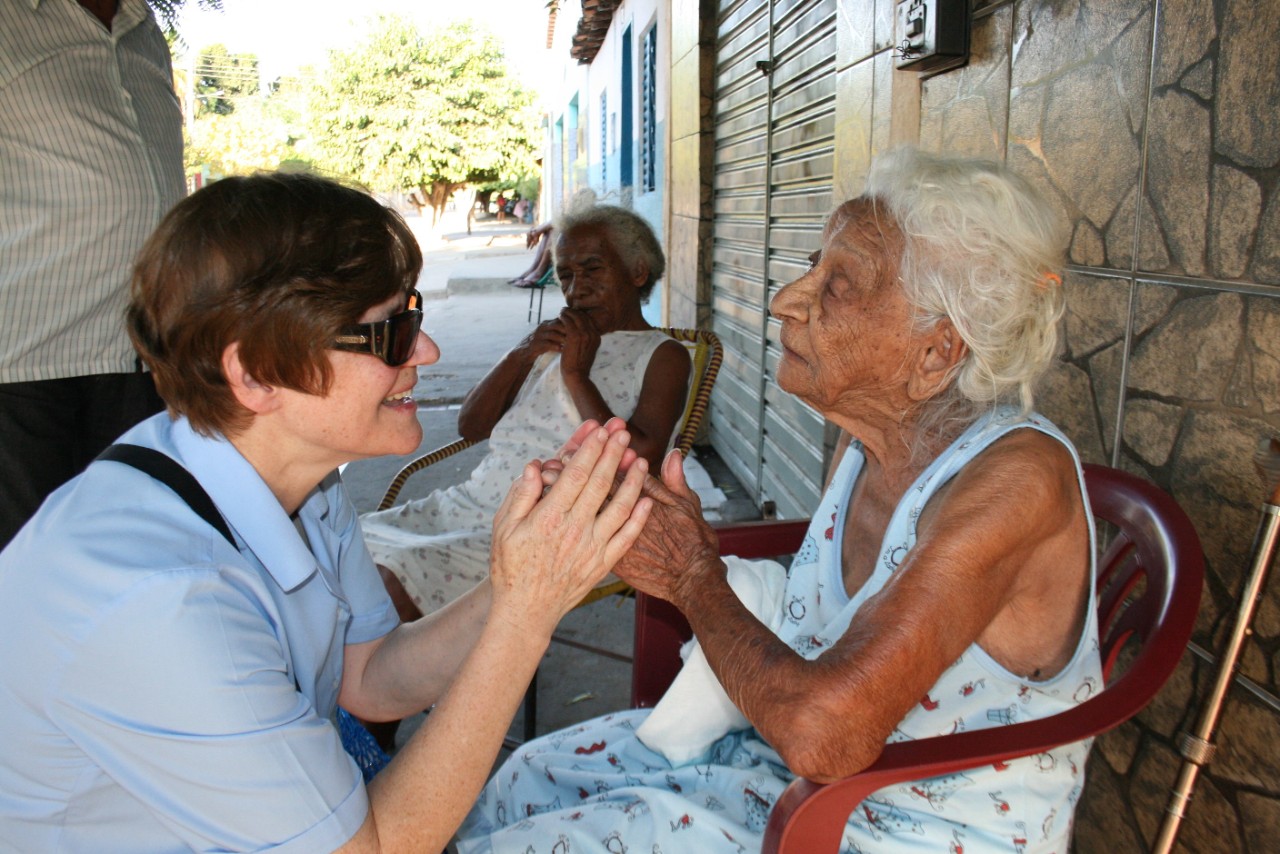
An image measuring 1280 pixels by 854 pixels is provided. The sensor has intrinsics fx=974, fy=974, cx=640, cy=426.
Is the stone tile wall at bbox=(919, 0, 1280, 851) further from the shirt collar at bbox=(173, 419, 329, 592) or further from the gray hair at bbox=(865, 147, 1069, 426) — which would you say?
the shirt collar at bbox=(173, 419, 329, 592)

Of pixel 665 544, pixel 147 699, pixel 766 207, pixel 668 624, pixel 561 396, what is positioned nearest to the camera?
pixel 147 699

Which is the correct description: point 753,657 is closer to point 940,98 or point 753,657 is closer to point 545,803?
point 545,803

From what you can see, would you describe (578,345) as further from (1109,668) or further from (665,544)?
(1109,668)

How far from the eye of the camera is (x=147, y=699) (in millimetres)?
1156

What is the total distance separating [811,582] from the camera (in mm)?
1942

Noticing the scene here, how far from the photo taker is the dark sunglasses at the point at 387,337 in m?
1.46

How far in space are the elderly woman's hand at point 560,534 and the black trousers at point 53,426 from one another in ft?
5.91

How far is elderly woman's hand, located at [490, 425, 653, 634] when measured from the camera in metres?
1.42

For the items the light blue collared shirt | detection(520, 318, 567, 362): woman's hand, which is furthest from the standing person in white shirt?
the light blue collared shirt

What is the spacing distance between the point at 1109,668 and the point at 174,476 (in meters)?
1.58

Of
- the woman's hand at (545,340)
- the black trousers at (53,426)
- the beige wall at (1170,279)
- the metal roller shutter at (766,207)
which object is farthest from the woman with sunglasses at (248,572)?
the metal roller shutter at (766,207)

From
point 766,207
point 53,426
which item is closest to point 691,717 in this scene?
point 53,426

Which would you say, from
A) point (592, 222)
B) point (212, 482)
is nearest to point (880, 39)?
point (592, 222)

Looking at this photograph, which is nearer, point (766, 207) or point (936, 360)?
point (936, 360)
